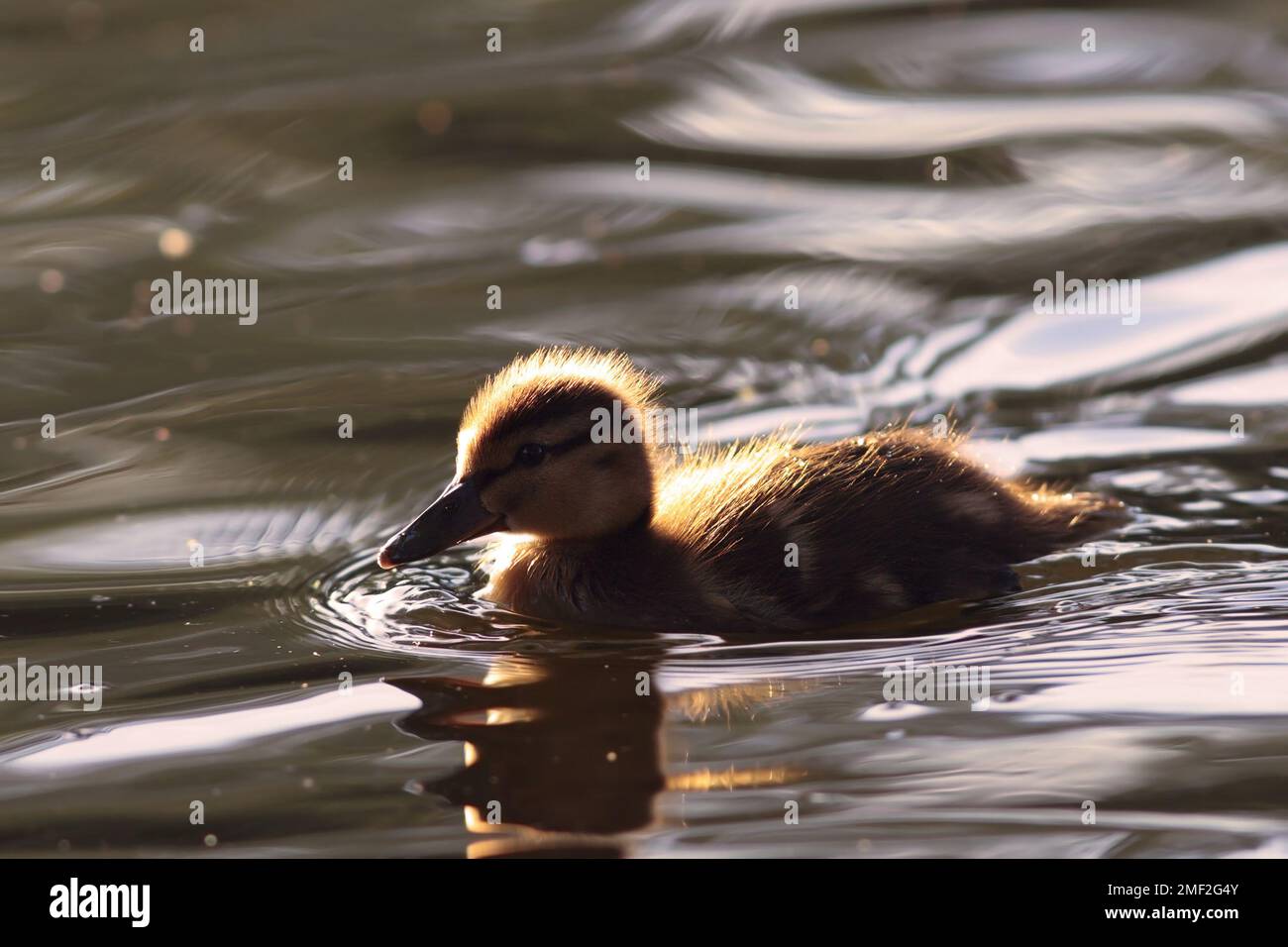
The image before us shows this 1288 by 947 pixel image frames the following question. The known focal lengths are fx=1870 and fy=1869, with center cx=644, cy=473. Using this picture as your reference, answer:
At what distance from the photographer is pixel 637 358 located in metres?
6.33

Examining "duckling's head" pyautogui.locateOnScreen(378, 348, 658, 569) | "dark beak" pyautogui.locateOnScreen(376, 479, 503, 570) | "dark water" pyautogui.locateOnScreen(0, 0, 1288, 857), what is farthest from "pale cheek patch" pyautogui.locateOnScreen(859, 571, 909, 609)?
"dark beak" pyautogui.locateOnScreen(376, 479, 503, 570)

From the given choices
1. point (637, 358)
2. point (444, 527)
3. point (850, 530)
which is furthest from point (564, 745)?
point (637, 358)

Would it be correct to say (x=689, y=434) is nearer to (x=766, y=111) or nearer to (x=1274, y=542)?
(x=1274, y=542)

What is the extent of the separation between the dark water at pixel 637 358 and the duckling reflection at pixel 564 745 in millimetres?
13

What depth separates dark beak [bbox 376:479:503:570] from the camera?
4.32 metres

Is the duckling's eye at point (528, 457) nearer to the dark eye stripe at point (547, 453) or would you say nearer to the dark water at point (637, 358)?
the dark eye stripe at point (547, 453)

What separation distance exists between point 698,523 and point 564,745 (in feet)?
3.19

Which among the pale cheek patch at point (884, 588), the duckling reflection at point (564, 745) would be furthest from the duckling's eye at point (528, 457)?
the pale cheek patch at point (884, 588)

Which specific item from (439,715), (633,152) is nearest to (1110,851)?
(439,715)

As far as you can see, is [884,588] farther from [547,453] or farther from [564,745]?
[564,745]

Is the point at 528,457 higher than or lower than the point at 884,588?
higher

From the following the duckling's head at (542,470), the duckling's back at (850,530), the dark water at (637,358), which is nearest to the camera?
the dark water at (637,358)

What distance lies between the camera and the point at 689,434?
5805 mm

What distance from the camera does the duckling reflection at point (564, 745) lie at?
128 inches
